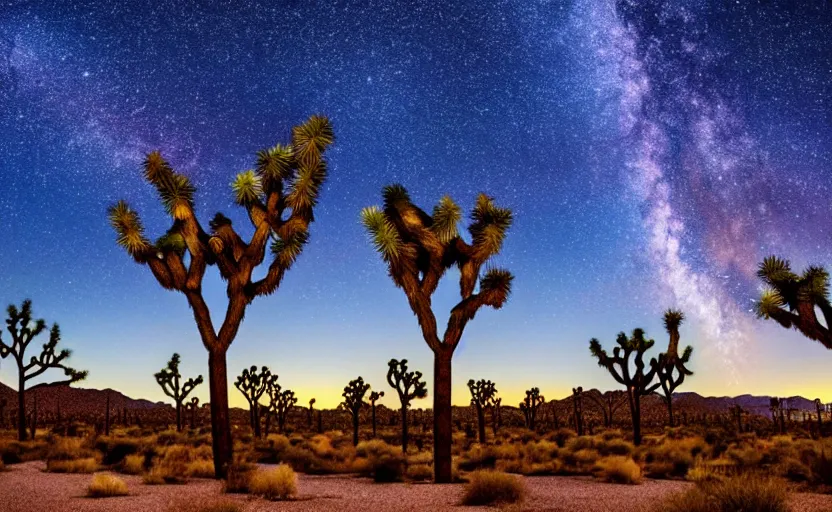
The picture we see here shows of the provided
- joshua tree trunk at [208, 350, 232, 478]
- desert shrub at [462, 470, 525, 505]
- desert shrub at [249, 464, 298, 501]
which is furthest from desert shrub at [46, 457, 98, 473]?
desert shrub at [462, 470, 525, 505]

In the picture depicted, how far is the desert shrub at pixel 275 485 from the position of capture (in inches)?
597

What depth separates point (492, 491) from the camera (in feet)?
47.4

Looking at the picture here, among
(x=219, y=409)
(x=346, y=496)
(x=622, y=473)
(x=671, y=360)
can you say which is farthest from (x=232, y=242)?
(x=671, y=360)

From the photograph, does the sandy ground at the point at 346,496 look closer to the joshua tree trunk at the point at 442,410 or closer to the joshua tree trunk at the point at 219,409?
the joshua tree trunk at the point at 219,409

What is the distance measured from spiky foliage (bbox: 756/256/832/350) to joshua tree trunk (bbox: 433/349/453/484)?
33.8 ft

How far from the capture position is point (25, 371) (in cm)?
3506

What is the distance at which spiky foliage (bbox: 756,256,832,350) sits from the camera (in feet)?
69.1

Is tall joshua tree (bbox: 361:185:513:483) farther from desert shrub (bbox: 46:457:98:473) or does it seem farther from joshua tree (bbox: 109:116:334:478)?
desert shrub (bbox: 46:457:98:473)

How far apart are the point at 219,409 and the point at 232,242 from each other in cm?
431

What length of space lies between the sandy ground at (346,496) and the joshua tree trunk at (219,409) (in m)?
0.63

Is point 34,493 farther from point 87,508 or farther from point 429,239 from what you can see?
point 429,239

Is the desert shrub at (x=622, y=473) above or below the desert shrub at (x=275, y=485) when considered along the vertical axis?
below

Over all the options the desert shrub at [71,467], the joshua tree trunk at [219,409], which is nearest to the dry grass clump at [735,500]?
the joshua tree trunk at [219,409]

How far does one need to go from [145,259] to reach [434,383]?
816 centimetres
